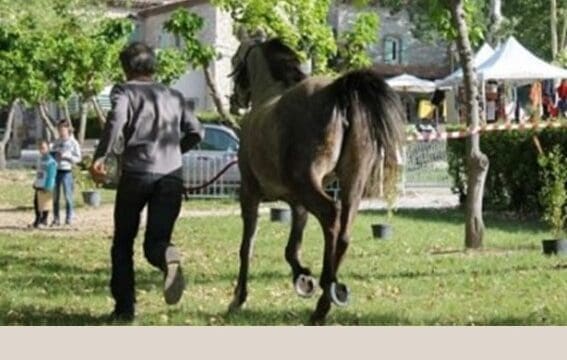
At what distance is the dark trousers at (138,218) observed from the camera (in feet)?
24.3

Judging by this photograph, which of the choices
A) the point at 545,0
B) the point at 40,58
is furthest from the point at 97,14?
the point at 545,0

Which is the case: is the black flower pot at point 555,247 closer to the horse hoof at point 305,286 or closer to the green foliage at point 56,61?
the horse hoof at point 305,286

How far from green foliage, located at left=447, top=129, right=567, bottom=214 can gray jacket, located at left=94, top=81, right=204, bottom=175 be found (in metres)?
11.0

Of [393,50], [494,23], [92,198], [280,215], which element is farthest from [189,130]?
[393,50]

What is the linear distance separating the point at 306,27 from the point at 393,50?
52.0 metres

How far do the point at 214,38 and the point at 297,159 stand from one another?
150 ft

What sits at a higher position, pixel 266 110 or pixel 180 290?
pixel 266 110

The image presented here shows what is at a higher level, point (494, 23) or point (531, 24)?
point (531, 24)

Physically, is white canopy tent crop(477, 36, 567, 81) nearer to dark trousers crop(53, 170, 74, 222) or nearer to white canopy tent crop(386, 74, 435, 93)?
white canopy tent crop(386, 74, 435, 93)

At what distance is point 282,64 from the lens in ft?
29.6

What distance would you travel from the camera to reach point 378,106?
754cm

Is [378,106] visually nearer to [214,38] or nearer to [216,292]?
[216,292]

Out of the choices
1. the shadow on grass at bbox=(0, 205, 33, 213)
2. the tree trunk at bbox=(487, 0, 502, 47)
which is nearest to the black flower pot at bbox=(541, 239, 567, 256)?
the shadow on grass at bbox=(0, 205, 33, 213)

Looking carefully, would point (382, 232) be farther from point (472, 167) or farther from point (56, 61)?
point (56, 61)
